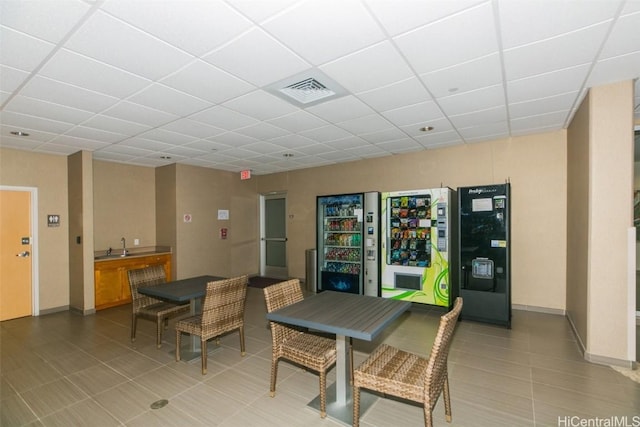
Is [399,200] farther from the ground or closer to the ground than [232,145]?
closer to the ground

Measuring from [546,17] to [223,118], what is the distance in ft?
10.6

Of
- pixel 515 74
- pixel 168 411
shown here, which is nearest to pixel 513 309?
pixel 515 74

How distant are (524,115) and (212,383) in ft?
15.6

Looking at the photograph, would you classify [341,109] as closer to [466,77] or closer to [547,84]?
[466,77]

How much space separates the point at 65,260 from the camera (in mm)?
5305

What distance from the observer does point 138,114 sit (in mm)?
3527

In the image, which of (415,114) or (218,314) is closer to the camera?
(218,314)

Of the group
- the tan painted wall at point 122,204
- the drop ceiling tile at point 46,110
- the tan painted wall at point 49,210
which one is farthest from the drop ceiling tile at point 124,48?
the tan painted wall at point 122,204

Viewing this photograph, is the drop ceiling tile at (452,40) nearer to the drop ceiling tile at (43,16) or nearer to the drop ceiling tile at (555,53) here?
the drop ceiling tile at (555,53)

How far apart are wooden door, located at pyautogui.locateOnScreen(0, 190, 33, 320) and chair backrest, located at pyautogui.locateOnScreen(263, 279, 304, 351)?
15.9 feet

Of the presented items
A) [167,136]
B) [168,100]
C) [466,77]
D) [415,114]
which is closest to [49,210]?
[167,136]

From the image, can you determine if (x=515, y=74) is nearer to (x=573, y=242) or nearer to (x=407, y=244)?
(x=573, y=242)

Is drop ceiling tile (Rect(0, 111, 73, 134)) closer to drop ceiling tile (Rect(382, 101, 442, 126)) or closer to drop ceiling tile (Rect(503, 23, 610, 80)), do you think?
drop ceiling tile (Rect(382, 101, 442, 126))
